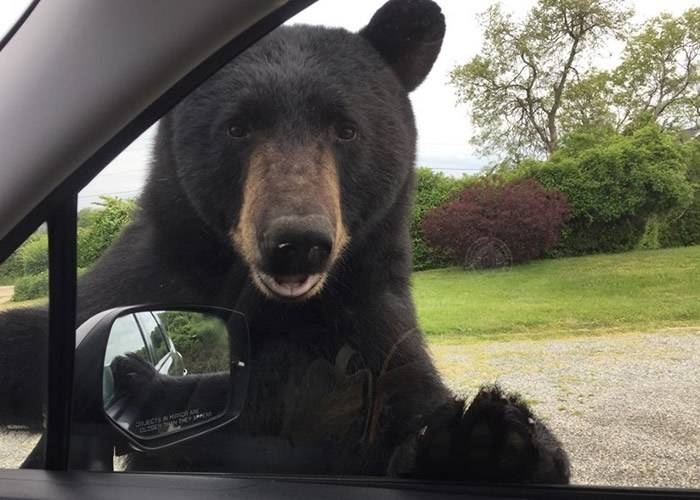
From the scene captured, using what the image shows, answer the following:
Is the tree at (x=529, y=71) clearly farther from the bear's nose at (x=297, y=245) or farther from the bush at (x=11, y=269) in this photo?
the bush at (x=11, y=269)

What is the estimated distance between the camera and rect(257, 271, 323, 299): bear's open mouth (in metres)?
1.92

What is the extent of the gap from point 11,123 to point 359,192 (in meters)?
0.88

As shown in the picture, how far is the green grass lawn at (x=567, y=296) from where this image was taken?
1878 millimetres

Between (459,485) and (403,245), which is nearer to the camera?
(459,485)

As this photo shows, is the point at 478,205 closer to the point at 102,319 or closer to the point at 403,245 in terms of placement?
the point at 403,245

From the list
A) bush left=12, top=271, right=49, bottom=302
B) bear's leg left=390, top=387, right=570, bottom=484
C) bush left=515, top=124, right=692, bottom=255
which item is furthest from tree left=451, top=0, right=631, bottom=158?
bush left=12, top=271, right=49, bottom=302

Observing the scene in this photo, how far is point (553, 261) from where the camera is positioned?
1967 mm

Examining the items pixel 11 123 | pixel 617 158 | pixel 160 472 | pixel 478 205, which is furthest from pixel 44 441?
pixel 617 158

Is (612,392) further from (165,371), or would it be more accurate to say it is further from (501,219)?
(165,371)

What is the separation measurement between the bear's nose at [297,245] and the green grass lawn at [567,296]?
29cm

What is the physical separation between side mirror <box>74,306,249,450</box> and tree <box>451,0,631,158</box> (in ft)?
2.86

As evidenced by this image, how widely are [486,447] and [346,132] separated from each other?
0.91 metres

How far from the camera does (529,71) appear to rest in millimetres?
1978

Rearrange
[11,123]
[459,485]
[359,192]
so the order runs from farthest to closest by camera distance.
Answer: [359,192], [459,485], [11,123]
